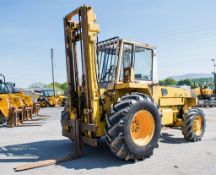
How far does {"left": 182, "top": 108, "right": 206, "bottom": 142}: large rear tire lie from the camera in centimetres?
827

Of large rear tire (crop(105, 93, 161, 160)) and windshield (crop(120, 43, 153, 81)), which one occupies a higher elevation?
windshield (crop(120, 43, 153, 81))

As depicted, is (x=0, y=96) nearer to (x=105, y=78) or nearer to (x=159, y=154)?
(x=105, y=78)

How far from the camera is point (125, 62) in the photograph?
7125mm

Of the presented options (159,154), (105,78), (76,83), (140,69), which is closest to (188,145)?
(159,154)

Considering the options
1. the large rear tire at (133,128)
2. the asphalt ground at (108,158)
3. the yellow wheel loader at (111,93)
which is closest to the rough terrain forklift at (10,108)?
the asphalt ground at (108,158)

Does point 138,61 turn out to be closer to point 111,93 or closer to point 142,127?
point 111,93

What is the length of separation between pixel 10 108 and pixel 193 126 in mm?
8998

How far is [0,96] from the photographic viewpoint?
14188mm

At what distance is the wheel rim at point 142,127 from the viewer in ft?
21.4

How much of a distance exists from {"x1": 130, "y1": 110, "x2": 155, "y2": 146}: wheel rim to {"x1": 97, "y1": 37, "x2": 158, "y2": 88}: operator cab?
35.7 inches

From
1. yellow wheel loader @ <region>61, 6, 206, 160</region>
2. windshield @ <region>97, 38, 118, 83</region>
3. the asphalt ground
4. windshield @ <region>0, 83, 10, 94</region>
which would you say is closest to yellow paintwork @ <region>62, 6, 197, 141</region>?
yellow wheel loader @ <region>61, 6, 206, 160</region>

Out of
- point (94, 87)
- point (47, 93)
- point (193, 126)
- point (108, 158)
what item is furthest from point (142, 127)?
point (47, 93)

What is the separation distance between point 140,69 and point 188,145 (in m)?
2.48

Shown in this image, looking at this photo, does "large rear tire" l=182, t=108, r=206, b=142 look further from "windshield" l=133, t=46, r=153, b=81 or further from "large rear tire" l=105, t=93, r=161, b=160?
"large rear tire" l=105, t=93, r=161, b=160
